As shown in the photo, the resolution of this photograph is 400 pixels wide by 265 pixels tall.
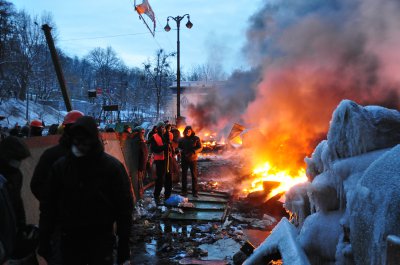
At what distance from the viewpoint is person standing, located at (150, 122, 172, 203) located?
908 cm

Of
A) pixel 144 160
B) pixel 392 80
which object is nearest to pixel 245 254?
pixel 144 160

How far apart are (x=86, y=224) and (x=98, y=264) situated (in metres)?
0.35

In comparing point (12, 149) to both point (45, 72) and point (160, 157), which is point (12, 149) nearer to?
point (160, 157)

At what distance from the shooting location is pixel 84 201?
2807 millimetres

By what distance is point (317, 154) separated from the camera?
4.36m

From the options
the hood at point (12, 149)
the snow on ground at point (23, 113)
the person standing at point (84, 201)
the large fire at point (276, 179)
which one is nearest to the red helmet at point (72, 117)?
the hood at point (12, 149)

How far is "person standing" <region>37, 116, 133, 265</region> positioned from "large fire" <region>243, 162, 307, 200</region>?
6571 millimetres

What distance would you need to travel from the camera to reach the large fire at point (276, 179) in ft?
31.4

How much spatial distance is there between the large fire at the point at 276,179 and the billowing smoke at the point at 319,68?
2072 millimetres

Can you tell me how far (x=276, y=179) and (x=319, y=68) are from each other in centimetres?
925

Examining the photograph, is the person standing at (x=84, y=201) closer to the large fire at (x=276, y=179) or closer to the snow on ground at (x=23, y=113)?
the large fire at (x=276, y=179)

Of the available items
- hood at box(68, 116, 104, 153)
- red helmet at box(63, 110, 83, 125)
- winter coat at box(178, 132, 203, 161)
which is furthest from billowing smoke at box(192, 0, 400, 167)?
hood at box(68, 116, 104, 153)

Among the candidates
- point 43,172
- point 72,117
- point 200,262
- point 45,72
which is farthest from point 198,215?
point 45,72

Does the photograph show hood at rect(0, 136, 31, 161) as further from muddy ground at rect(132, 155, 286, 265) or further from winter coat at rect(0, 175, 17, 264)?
muddy ground at rect(132, 155, 286, 265)
